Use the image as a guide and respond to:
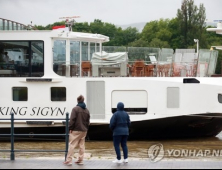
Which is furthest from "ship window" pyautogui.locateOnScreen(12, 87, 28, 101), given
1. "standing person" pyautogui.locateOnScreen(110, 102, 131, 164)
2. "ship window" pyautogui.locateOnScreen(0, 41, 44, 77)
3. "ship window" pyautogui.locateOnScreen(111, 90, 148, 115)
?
"standing person" pyautogui.locateOnScreen(110, 102, 131, 164)

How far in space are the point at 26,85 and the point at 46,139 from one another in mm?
2041

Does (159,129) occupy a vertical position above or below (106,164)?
below

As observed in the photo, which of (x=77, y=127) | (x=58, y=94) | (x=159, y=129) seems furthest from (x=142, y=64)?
(x=77, y=127)

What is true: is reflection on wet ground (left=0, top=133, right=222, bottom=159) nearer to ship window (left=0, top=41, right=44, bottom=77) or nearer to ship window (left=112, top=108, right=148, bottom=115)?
ship window (left=112, top=108, right=148, bottom=115)

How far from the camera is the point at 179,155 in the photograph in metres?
21.1

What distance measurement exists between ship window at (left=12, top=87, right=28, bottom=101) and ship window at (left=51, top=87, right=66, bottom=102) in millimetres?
920

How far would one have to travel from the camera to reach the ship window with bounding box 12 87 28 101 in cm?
2517

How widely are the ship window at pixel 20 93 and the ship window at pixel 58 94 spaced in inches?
36.2

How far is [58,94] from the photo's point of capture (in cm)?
2505

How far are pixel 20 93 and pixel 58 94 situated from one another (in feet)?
4.25

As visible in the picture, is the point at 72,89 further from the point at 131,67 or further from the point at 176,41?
the point at 176,41

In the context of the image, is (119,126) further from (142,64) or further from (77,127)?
(142,64)

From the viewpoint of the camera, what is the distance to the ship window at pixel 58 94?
82.1ft

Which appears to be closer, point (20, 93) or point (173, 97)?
point (173, 97)
